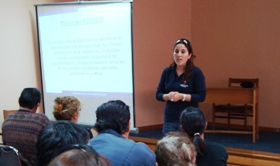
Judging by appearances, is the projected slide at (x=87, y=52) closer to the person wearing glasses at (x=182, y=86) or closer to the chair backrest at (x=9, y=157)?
the person wearing glasses at (x=182, y=86)

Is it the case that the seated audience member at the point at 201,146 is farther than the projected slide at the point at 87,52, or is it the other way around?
the projected slide at the point at 87,52

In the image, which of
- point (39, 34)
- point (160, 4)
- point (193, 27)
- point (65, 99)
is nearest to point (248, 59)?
point (193, 27)

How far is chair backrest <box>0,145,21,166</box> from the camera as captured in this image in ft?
6.34

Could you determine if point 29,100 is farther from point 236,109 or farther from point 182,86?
point 236,109

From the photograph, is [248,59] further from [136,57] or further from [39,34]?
[39,34]

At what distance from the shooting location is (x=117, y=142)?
1427mm

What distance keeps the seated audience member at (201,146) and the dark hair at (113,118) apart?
41 cm

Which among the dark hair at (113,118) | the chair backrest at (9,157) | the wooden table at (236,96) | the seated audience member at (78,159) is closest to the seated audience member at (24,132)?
the chair backrest at (9,157)

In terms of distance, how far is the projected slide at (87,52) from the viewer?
360 cm

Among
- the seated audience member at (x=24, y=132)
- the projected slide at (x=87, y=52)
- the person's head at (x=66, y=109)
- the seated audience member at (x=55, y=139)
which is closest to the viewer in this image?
the seated audience member at (x=55, y=139)

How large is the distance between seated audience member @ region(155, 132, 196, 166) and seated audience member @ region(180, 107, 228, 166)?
0.33 m

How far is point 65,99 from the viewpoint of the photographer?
2.56 metres

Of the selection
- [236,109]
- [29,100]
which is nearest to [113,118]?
[29,100]

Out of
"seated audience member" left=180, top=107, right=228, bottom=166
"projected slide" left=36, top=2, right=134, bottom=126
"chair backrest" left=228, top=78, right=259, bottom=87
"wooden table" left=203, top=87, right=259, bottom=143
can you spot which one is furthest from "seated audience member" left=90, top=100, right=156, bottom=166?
"chair backrest" left=228, top=78, right=259, bottom=87
